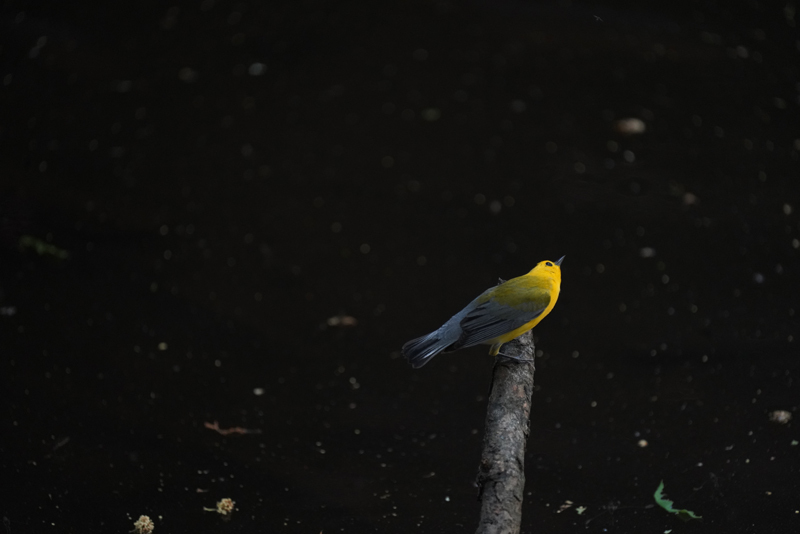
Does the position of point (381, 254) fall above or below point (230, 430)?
below

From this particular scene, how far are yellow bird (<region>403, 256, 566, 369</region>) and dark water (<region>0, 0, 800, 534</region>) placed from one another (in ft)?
3.04

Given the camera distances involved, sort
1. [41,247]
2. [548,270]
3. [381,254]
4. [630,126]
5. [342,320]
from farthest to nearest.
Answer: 1. [630,126]
2. [381,254]
3. [41,247]
4. [342,320]
5. [548,270]

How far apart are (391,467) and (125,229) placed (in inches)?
112

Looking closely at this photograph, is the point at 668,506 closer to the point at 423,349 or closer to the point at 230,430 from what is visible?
the point at 423,349

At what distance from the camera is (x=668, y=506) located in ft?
11.9

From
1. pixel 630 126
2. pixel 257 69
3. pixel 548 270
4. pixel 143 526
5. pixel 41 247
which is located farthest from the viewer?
pixel 257 69

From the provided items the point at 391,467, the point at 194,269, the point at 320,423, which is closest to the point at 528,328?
the point at 391,467

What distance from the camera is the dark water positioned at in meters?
3.88

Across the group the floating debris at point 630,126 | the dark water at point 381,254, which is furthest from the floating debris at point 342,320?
the floating debris at point 630,126

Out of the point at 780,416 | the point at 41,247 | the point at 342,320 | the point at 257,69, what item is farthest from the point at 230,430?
the point at 257,69

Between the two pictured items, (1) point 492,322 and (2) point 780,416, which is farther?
(2) point 780,416

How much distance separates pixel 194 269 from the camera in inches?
210

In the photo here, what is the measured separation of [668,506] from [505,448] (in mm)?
1295

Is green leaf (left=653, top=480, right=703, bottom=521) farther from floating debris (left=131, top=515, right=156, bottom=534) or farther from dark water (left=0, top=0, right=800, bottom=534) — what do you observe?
floating debris (left=131, top=515, right=156, bottom=534)
